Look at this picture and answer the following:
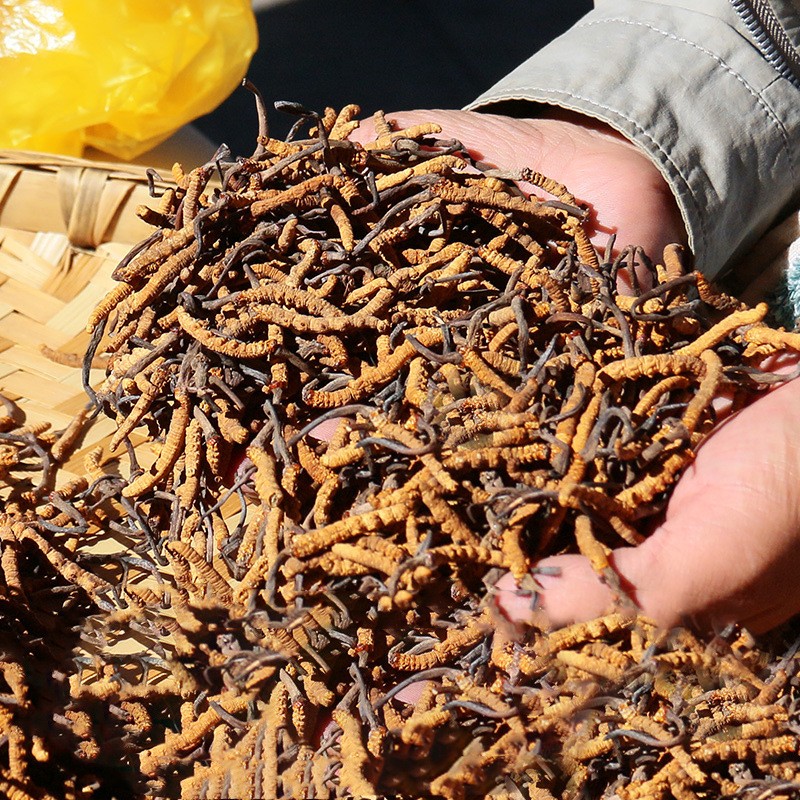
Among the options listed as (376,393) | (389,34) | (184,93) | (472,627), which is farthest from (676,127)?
(389,34)

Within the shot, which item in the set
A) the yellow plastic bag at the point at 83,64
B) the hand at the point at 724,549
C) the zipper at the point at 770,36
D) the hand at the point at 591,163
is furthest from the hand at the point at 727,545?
the yellow plastic bag at the point at 83,64

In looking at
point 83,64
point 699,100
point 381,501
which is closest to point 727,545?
point 381,501

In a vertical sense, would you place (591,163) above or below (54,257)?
above

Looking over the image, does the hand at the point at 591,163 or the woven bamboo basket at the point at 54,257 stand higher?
the hand at the point at 591,163

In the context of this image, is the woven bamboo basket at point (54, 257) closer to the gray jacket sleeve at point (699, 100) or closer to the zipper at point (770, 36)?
the gray jacket sleeve at point (699, 100)

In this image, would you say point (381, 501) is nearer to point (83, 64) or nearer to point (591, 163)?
point (591, 163)

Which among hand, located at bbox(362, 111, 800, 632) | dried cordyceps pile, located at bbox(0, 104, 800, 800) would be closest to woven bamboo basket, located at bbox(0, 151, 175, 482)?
dried cordyceps pile, located at bbox(0, 104, 800, 800)

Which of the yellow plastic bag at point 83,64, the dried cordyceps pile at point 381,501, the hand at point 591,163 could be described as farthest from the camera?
the yellow plastic bag at point 83,64
